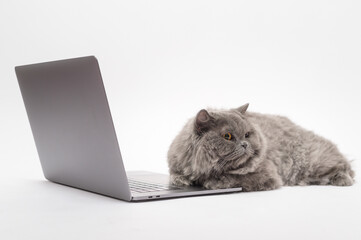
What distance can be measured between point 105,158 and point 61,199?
0.40m

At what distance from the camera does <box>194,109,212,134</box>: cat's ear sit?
242cm

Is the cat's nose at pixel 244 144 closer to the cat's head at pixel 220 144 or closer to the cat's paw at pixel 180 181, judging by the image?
the cat's head at pixel 220 144

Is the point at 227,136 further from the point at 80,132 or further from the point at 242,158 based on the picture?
the point at 80,132

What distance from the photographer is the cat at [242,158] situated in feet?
8.00

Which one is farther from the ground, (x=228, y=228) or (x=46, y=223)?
(x=46, y=223)

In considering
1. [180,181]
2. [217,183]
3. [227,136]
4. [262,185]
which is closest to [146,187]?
[180,181]

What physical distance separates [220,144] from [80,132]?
0.76 meters

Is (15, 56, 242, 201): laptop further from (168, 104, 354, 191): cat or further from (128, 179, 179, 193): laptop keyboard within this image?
(168, 104, 354, 191): cat

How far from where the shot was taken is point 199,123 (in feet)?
8.05

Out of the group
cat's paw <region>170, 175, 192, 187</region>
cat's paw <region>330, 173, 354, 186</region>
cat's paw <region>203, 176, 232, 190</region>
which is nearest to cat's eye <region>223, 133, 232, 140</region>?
cat's paw <region>203, 176, 232, 190</region>

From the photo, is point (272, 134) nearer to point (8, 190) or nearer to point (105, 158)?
point (105, 158)

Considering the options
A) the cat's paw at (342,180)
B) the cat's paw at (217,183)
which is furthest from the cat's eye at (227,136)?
the cat's paw at (342,180)

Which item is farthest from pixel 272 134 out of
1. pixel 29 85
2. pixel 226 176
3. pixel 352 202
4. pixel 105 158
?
pixel 29 85

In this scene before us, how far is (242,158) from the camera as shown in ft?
8.08
